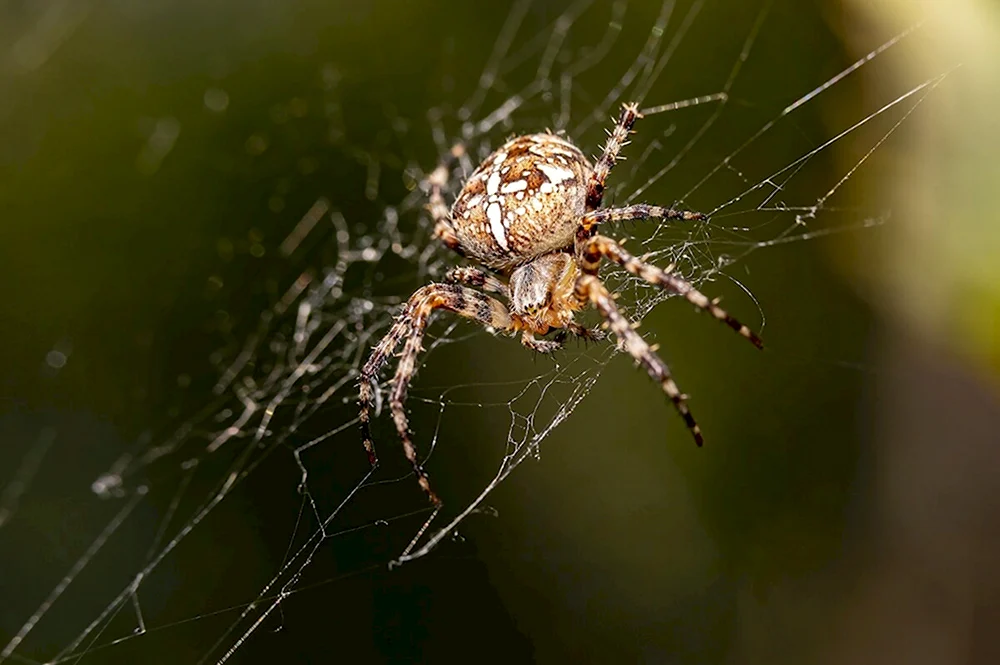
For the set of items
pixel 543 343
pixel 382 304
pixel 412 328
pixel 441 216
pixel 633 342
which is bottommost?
pixel 633 342

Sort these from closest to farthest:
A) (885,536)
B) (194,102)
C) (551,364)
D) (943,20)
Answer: (943,20) → (551,364) → (885,536) → (194,102)

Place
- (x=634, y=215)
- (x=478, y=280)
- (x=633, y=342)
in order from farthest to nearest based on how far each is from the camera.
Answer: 1. (x=478, y=280)
2. (x=634, y=215)
3. (x=633, y=342)

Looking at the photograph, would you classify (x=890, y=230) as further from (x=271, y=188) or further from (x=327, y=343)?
(x=271, y=188)

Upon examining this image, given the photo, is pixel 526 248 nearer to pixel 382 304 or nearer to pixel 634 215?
pixel 634 215

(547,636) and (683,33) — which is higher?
(683,33)

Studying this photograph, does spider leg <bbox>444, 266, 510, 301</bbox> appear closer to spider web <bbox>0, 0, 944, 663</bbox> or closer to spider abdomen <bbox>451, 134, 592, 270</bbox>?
spider abdomen <bbox>451, 134, 592, 270</bbox>

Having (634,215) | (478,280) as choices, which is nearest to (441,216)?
(478,280)

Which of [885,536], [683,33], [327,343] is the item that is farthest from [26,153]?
[885,536]
